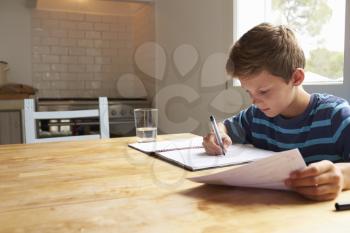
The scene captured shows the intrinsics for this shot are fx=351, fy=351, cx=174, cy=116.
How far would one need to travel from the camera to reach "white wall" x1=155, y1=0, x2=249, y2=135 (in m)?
2.11

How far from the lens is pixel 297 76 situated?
93 centimetres

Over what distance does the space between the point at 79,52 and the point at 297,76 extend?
2.98 meters

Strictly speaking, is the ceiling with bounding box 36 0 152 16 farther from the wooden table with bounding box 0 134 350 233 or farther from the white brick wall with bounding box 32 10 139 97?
the wooden table with bounding box 0 134 350 233

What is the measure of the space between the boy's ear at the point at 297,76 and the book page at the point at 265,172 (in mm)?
351

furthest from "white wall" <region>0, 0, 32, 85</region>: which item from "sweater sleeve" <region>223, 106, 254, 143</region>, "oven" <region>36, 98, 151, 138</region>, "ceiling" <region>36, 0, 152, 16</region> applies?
"sweater sleeve" <region>223, 106, 254, 143</region>

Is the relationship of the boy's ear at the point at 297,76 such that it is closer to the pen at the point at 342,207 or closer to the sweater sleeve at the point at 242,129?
the sweater sleeve at the point at 242,129

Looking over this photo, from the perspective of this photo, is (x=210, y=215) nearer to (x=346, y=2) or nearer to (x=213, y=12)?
(x=346, y=2)

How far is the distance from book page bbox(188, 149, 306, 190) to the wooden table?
2 centimetres

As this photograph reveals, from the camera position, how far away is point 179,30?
8.70 feet

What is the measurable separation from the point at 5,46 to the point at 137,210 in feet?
10.2

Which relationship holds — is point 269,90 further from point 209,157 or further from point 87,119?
point 87,119

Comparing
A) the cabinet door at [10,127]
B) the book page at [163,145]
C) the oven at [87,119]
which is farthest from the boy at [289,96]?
the oven at [87,119]

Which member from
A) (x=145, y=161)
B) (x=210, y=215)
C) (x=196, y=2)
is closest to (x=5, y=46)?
(x=196, y=2)

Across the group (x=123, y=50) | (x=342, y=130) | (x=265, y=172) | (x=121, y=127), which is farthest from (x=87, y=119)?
(x=265, y=172)
